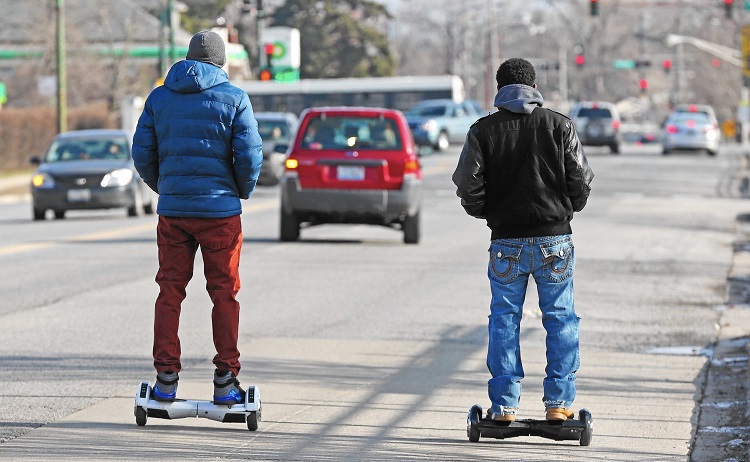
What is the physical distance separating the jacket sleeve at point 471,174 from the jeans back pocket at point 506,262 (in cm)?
25

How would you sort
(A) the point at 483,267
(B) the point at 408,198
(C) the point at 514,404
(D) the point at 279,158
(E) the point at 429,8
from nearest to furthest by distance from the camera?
(C) the point at 514,404
(A) the point at 483,267
(B) the point at 408,198
(D) the point at 279,158
(E) the point at 429,8

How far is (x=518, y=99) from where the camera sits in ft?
24.0

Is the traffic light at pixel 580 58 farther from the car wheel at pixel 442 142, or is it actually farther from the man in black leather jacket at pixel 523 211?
the man in black leather jacket at pixel 523 211

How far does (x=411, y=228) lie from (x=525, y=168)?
12747 millimetres

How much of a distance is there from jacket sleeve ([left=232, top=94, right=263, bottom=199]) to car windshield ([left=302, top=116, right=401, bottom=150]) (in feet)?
38.9

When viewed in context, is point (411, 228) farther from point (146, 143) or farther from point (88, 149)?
point (146, 143)

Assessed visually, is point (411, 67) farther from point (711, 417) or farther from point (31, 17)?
point (711, 417)

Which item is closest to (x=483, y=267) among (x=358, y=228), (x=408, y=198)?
(x=408, y=198)

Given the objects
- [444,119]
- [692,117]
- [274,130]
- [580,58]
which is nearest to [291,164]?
[274,130]

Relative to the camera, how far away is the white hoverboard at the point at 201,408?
7.64 m

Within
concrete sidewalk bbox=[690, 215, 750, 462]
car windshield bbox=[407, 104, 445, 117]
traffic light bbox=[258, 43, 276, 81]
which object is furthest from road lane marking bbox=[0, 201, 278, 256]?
car windshield bbox=[407, 104, 445, 117]

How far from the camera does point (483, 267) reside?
57.3ft

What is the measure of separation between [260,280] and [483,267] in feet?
9.52

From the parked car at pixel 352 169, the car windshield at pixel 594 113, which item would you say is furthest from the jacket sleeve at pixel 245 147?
the car windshield at pixel 594 113
